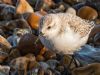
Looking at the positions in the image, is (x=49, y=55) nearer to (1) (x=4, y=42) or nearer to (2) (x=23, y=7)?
(1) (x=4, y=42)

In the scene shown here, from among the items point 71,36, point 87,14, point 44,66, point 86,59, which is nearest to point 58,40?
point 71,36

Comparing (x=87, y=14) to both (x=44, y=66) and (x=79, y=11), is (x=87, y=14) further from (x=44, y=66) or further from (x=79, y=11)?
(x=44, y=66)

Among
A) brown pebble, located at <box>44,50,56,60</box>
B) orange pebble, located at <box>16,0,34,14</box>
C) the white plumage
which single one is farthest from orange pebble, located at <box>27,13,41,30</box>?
the white plumage

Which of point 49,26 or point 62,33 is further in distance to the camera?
point 62,33

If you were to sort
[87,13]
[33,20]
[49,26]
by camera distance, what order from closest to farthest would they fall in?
[49,26], [33,20], [87,13]

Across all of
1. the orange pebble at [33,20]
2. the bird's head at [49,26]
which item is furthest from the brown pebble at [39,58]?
the orange pebble at [33,20]

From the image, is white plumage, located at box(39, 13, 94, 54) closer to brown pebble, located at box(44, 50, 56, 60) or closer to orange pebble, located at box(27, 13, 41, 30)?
brown pebble, located at box(44, 50, 56, 60)

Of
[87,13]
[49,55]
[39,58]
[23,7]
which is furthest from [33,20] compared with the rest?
[39,58]

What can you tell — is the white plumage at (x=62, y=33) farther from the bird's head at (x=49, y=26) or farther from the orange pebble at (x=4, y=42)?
the orange pebble at (x=4, y=42)
